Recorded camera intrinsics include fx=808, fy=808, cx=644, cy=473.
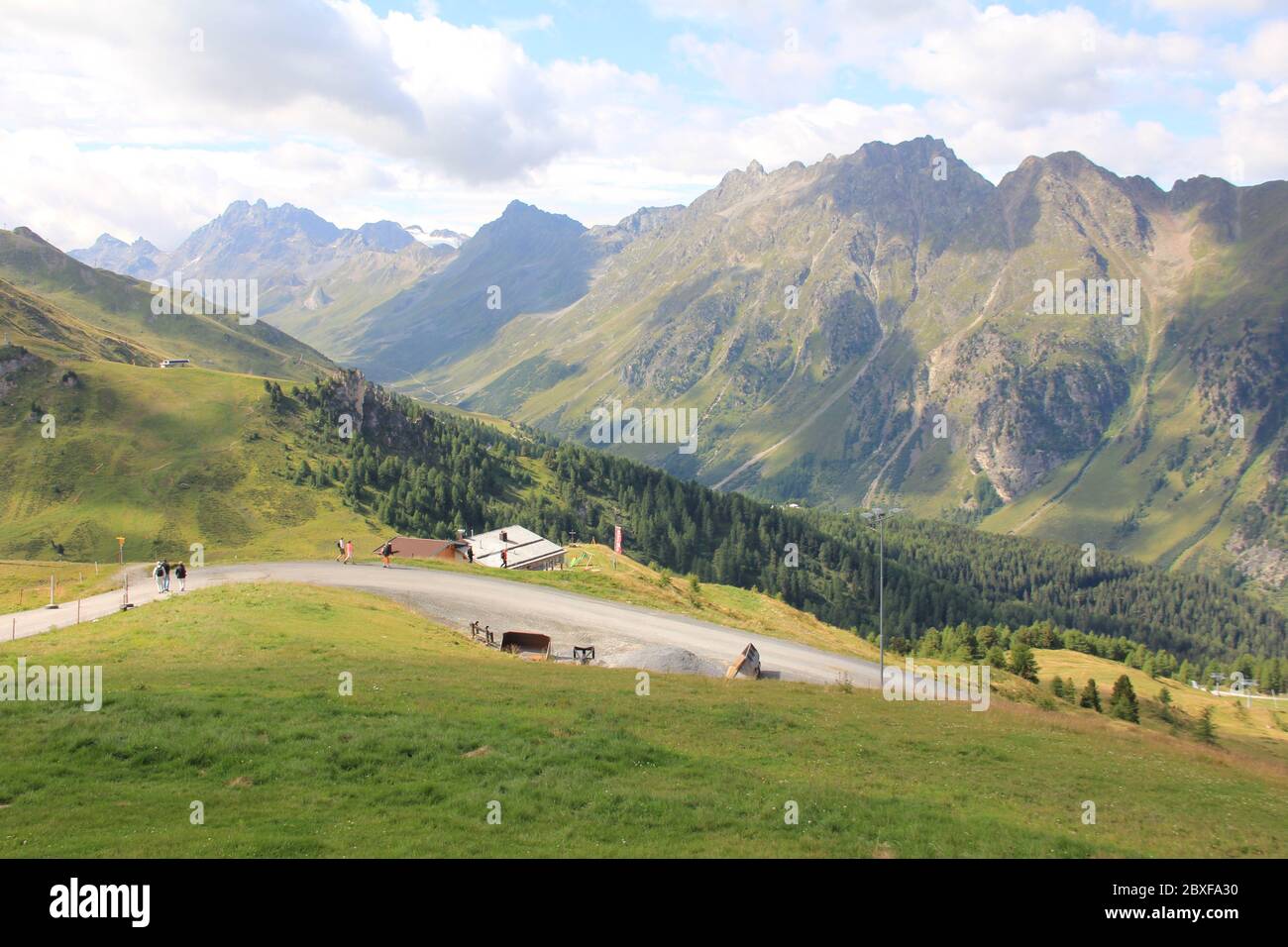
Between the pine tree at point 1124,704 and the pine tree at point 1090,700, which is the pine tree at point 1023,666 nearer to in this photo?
the pine tree at point 1090,700

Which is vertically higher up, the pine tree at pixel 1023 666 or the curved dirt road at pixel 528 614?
the curved dirt road at pixel 528 614

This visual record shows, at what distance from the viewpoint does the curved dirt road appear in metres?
52.2

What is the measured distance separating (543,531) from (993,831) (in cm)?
16391

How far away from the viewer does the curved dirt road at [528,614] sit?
5225 cm

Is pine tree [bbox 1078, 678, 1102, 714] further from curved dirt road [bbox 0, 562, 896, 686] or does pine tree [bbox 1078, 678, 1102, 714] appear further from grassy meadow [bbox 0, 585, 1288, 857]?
grassy meadow [bbox 0, 585, 1288, 857]

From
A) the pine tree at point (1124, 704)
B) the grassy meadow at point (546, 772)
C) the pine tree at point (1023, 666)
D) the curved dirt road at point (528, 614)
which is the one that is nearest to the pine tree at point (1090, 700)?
the pine tree at point (1124, 704)

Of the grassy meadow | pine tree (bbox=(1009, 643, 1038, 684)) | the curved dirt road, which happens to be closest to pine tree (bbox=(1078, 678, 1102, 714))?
pine tree (bbox=(1009, 643, 1038, 684))

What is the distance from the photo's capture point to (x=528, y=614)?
2293 inches

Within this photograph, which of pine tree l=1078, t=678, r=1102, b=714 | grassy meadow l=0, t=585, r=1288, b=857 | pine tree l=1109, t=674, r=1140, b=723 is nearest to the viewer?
grassy meadow l=0, t=585, r=1288, b=857

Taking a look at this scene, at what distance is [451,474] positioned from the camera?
17575cm

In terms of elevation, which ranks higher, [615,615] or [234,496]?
[234,496]

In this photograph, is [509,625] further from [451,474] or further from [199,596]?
[451,474]
